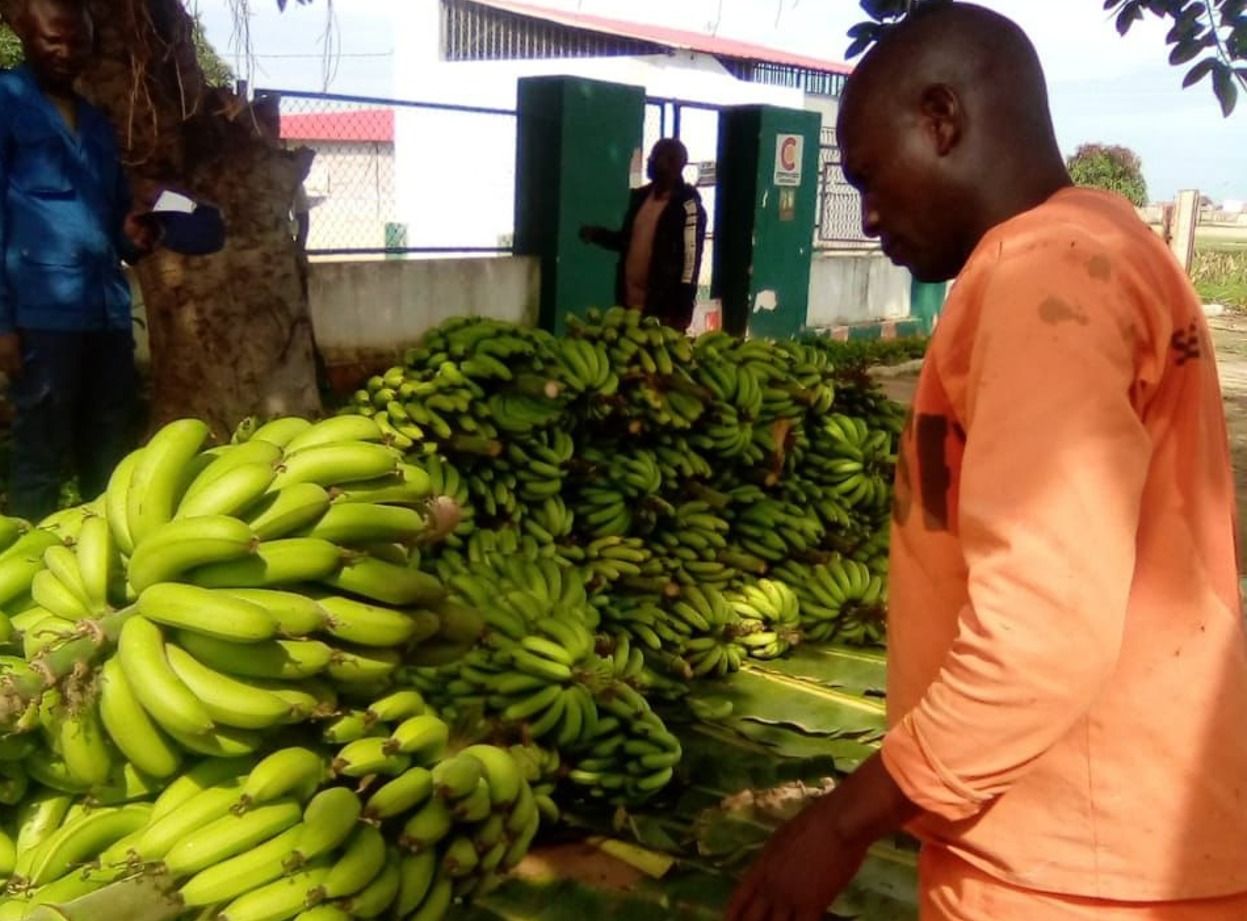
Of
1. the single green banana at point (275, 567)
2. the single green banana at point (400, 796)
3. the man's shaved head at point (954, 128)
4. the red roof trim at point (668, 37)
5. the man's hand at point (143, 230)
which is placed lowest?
the single green banana at point (400, 796)

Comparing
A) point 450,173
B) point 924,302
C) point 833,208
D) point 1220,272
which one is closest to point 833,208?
point 833,208

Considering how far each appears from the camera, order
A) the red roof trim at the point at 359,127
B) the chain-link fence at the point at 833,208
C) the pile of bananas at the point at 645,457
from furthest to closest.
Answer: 1. the red roof trim at the point at 359,127
2. the chain-link fence at the point at 833,208
3. the pile of bananas at the point at 645,457

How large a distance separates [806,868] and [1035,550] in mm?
449

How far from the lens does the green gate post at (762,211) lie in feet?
38.7

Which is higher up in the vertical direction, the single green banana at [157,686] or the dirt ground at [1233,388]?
the single green banana at [157,686]

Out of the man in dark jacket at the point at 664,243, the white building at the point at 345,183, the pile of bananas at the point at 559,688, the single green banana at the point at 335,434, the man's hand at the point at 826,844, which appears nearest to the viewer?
the man's hand at the point at 826,844

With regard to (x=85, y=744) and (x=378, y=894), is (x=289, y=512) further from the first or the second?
(x=378, y=894)

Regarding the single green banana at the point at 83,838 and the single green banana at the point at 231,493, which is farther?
the single green banana at the point at 231,493

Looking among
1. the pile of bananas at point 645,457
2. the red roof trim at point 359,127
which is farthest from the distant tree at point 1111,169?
the pile of bananas at point 645,457

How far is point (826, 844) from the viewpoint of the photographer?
4.45ft

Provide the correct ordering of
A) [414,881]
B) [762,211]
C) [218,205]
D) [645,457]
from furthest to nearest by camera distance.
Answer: [762,211] < [645,457] < [218,205] < [414,881]

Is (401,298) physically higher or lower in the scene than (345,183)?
lower

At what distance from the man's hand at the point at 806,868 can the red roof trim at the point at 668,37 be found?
81.6ft

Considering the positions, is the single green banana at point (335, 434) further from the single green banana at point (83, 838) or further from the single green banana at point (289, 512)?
the single green banana at point (83, 838)
